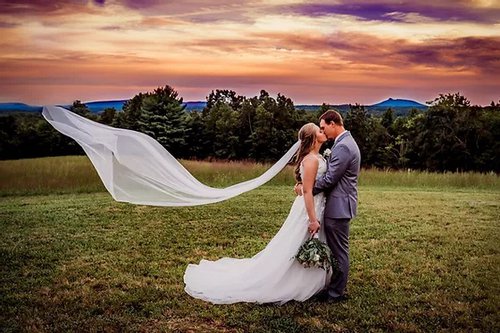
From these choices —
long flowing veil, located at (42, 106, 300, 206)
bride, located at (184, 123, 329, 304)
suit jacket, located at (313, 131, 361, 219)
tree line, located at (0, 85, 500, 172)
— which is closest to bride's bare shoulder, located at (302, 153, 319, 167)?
bride, located at (184, 123, 329, 304)

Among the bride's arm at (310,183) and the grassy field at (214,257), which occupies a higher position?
the bride's arm at (310,183)

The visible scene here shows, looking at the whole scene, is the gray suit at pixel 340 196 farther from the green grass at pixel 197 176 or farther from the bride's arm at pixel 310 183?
the green grass at pixel 197 176

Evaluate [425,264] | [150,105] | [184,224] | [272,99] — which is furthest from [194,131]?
[425,264]

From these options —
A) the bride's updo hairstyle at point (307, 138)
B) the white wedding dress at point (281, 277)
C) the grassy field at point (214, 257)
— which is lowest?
the grassy field at point (214, 257)

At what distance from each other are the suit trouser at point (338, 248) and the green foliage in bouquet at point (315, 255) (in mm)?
116

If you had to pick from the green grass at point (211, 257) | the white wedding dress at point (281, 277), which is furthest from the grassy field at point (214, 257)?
the white wedding dress at point (281, 277)

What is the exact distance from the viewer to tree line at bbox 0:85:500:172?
32531 mm

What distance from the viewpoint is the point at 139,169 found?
620cm

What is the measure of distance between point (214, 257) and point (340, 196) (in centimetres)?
269

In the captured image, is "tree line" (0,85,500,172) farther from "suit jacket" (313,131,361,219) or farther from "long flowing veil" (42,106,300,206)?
"suit jacket" (313,131,361,219)

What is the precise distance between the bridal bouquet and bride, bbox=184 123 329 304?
149 millimetres

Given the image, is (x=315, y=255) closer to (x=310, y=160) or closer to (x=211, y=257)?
(x=310, y=160)

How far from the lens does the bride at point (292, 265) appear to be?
5.36 metres

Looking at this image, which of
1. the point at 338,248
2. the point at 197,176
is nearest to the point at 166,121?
the point at 197,176
